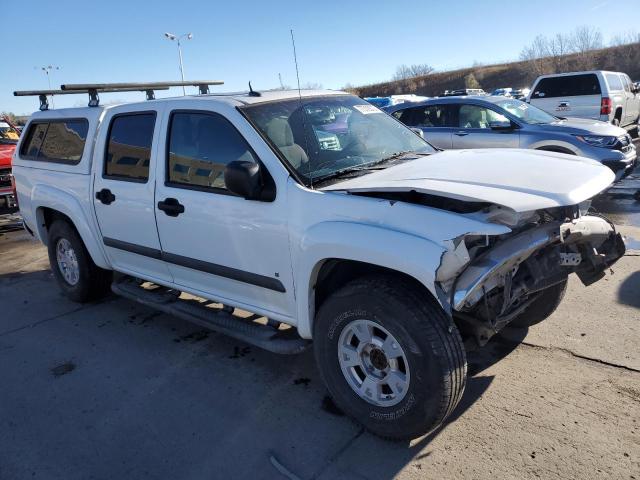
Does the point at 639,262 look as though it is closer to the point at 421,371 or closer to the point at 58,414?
the point at 421,371

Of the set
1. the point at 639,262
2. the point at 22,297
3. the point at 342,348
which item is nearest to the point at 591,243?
the point at 342,348

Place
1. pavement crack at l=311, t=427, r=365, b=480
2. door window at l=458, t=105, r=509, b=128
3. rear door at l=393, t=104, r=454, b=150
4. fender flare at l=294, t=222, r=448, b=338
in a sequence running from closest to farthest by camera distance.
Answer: fender flare at l=294, t=222, r=448, b=338, pavement crack at l=311, t=427, r=365, b=480, door window at l=458, t=105, r=509, b=128, rear door at l=393, t=104, r=454, b=150

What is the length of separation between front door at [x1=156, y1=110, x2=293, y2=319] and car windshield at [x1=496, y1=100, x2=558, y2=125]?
Answer: 6503 millimetres

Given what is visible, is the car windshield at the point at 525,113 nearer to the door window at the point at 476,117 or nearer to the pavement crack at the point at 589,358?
the door window at the point at 476,117

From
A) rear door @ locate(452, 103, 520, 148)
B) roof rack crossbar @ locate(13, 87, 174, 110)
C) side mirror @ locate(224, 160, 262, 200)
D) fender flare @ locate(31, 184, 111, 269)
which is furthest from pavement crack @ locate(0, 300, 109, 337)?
rear door @ locate(452, 103, 520, 148)

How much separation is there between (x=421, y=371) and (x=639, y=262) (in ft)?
12.2

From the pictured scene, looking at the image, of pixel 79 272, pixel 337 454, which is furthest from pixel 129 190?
pixel 337 454

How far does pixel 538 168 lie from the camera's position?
2994 millimetres

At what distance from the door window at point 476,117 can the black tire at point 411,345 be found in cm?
686

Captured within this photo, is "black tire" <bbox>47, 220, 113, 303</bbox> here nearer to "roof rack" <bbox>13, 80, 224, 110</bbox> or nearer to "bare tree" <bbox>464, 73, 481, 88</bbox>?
"roof rack" <bbox>13, 80, 224, 110</bbox>

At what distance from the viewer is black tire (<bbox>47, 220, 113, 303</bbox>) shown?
16.6 feet

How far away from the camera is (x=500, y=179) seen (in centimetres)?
277

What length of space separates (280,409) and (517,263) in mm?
1682

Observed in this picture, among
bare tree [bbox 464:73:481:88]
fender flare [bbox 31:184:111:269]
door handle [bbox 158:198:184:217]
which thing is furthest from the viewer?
bare tree [bbox 464:73:481:88]
